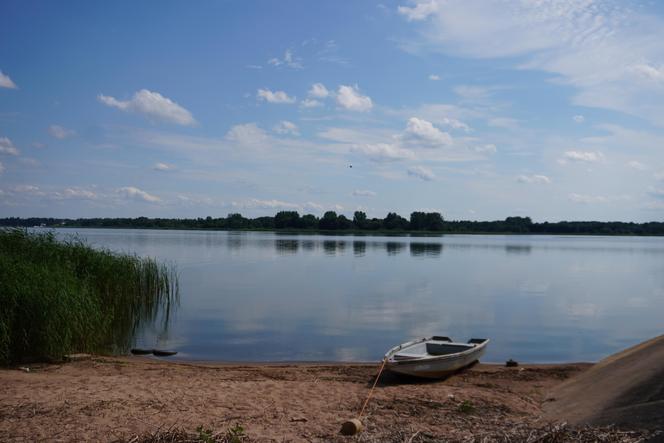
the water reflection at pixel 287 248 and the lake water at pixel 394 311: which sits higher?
the water reflection at pixel 287 248

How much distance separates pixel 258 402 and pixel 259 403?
0.07 m

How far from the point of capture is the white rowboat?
441 inches

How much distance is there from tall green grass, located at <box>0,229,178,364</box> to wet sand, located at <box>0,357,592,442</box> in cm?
80

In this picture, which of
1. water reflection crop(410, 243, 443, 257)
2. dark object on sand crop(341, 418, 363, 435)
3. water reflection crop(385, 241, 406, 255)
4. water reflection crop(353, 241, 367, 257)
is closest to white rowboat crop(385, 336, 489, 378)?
dark object on sand crop(341, 418, 363, 435)

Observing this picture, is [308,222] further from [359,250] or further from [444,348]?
[444,348]

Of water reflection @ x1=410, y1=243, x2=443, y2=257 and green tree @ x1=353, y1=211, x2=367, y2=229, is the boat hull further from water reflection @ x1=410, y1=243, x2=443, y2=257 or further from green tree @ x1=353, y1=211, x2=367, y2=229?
green tree @ x1=353, y1=211, x2=367, y2=229

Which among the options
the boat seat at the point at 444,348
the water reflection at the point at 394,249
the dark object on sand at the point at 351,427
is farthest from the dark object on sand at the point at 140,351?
the water reflection at the point at 394,249

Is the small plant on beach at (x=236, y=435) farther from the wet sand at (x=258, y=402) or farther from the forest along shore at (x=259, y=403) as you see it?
the wet sand at (x=258, y=402)

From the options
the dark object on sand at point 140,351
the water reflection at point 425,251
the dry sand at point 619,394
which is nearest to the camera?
the dry sand at point 619,394

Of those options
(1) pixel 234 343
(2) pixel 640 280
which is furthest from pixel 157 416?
Result: (2) pixel 640 280

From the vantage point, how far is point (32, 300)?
37.9 feet

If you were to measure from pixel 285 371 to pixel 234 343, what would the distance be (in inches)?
190

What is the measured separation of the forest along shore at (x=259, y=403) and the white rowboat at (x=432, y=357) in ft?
0.91

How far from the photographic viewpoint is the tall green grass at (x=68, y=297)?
455 inches
